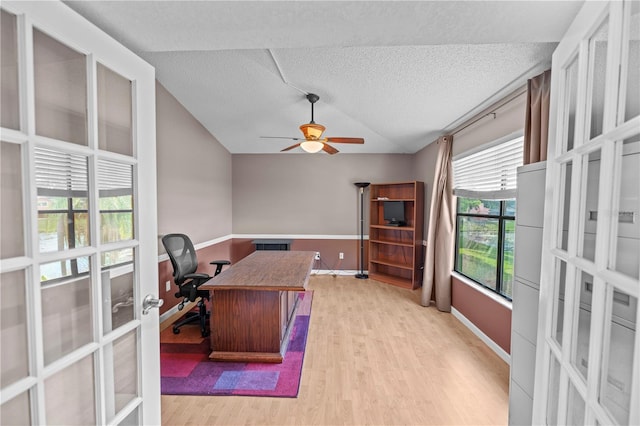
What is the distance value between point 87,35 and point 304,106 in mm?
2794

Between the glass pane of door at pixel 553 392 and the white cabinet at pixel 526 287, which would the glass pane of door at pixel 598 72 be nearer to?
the white cabinet at pixel 526 287

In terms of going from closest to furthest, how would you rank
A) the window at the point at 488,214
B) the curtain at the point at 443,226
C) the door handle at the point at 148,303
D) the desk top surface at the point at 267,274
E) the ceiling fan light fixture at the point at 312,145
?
the door handle at the point at 148,303 → the desk top surface at the point at 267,274 → the window at the point at 488,214 → the ceiling fan light fixture at the point at 312,145 → the curtain at the point at 443,226

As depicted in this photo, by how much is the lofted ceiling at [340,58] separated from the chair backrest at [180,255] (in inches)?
70.3

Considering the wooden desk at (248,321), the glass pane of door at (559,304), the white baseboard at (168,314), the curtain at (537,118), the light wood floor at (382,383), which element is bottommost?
the light wood floor at (382,383)

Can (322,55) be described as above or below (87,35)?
above

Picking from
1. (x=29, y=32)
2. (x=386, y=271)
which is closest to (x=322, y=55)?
(x=29, y=32)

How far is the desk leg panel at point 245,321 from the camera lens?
242cm

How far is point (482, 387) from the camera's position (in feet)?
6.86

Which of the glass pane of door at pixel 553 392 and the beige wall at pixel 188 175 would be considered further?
the beige wall at pixel 188 175

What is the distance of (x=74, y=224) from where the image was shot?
86 cm

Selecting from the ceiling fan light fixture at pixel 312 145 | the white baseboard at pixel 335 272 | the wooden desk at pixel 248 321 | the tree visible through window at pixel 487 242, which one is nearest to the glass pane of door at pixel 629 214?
the wooden desk at pixel 248 321

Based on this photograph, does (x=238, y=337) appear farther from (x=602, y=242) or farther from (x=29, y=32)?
(x=602, y=242)

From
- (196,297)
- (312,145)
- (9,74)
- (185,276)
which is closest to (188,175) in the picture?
(185,276)

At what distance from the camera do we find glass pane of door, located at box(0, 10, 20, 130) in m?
0.69
